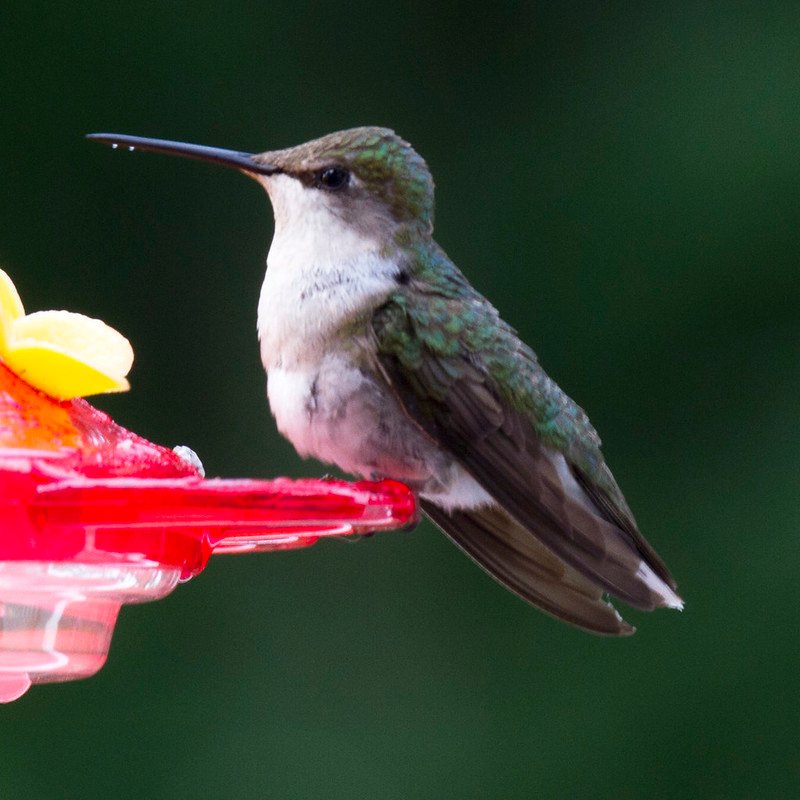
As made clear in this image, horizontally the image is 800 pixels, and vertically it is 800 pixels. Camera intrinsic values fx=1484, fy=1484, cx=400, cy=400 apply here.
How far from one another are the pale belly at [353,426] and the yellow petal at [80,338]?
680mm

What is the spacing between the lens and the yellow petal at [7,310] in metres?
2.21

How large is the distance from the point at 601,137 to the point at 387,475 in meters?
2.47

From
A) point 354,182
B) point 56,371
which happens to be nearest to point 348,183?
point 354,182

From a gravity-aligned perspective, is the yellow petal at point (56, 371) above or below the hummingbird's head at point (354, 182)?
below

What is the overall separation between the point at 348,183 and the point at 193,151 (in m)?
0.43

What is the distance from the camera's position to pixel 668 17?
17.1ft

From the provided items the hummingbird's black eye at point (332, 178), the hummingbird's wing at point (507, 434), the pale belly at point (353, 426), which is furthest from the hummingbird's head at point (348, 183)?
the pale belly at point (353, 426)

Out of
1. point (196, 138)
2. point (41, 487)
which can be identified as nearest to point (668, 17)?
point (196, 138)

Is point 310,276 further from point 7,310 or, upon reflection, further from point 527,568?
point 7,310

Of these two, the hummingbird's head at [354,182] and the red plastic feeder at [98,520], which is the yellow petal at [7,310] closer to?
the red plastic feeder at [98,520]

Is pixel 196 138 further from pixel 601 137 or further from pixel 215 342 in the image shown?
pixel 601 137

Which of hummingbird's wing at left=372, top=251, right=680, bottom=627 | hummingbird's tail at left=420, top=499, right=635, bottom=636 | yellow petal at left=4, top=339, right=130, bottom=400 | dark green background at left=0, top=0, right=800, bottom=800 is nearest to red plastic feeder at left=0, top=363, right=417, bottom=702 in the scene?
yellow petal at left=4, top=339, right=130, bottom=400

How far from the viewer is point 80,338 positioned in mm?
2242

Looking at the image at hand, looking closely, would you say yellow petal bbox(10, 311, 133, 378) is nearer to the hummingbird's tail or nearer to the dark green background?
the hummingbird's tail
